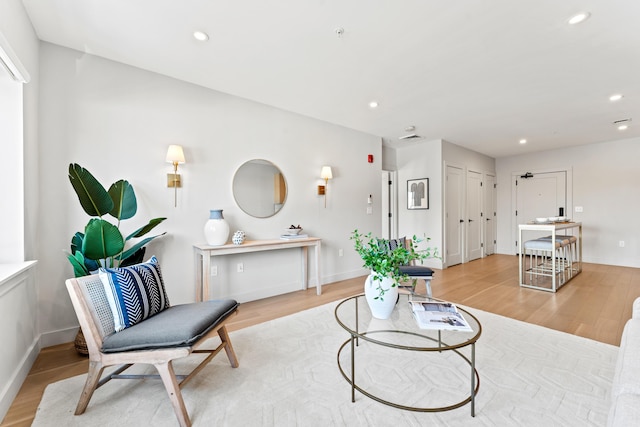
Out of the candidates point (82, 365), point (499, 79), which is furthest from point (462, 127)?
point (82, 365)

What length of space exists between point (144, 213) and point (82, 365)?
1283mm

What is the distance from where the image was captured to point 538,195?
243 inches

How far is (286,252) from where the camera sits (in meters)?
3.70

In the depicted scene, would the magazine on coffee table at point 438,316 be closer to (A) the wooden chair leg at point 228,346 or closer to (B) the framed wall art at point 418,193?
(A) the wooden chair leg at point 228,346

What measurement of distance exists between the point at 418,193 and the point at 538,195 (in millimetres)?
3017

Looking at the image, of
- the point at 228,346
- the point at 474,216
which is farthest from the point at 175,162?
the point at 474,216

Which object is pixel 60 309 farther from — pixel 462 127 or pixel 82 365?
pixel 462 127

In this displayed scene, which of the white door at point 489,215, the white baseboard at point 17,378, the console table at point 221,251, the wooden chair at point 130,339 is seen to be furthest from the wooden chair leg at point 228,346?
the white door at point 489,215

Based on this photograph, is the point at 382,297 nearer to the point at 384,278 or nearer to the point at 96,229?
the point at 384,278

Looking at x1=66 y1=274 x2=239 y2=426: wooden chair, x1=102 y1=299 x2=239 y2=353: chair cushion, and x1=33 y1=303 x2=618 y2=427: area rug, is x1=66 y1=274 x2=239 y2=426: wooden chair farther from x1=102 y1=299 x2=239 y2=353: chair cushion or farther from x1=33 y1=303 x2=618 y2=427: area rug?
x1=33 y1=303 x2=618 y2=427: area rug

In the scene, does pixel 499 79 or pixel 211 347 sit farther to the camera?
pixel 499 79

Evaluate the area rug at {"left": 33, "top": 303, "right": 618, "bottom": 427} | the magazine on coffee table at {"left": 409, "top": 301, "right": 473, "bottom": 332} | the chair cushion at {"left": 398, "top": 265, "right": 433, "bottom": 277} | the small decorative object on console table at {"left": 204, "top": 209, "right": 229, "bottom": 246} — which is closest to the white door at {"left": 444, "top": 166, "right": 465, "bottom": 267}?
the chair cushion at {"left": 398, "top": 265, "right": 433, "bottom": 277}

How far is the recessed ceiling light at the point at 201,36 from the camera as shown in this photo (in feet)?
6.95

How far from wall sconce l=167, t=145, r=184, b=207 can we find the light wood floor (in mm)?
1479
